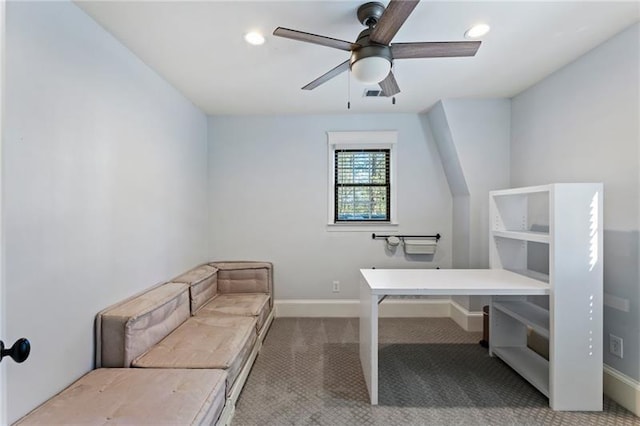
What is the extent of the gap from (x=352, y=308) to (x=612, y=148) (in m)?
2.88

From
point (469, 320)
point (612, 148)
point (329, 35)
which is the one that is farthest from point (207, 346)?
point (612, 148)

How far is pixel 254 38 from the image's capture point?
207 centimetres

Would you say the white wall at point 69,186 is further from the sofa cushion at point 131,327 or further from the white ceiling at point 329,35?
the white ceiling at point 329,35

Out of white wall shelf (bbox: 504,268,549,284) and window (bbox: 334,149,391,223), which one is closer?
white wall shelf (bbox: 504,268,549,284)

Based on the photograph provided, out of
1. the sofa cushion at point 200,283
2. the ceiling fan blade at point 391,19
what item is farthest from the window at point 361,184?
the ceiling fan blade at point 391,19

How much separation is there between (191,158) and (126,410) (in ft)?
8.41

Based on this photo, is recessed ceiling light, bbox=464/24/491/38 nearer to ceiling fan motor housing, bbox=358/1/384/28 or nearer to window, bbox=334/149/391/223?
ceiling fan motor housing, bbox=358/1/384/28

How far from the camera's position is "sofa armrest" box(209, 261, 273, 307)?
11.1ft

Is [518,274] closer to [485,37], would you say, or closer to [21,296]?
[485,37]

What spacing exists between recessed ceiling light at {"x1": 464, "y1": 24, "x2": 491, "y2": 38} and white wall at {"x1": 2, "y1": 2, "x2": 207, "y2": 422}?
2.45 m

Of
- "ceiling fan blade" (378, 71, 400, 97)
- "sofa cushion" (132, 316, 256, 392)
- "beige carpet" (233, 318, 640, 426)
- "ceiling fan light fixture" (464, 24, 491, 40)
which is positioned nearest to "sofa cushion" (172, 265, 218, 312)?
"sofa cushion" (132, 316, 256, 392)

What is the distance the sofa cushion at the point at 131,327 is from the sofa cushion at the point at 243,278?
1.11m

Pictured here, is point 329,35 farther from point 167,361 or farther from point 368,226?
point 167,361

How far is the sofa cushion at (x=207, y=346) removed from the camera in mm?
1817
